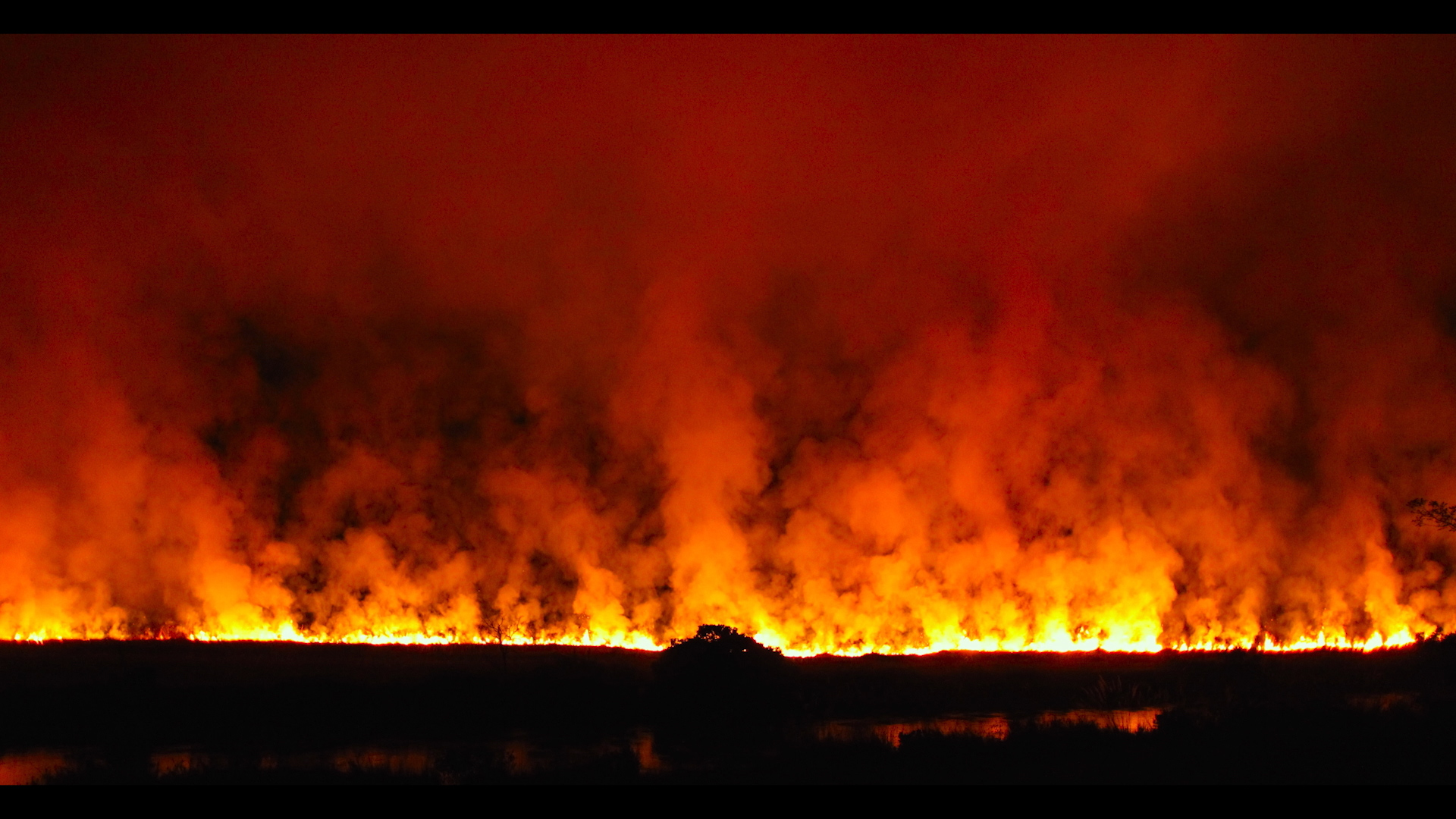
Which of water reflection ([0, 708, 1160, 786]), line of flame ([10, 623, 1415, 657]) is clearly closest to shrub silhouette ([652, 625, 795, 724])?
water reflection ([0, 708, 1160, 786])

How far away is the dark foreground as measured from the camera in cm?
1142

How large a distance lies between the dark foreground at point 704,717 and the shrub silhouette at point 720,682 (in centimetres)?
4

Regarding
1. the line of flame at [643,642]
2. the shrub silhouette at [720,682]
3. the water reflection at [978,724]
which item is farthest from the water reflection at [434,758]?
the line of flame at [643,642]

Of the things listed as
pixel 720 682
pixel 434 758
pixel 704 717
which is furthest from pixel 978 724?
pixel 434 758

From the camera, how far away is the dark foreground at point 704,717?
37.5 ft

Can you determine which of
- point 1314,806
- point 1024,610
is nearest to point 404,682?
point 1024,610

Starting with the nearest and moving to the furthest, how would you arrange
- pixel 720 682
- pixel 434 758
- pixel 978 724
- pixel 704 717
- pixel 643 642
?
1. pixel 434 758
2. pixel 704 717
3. pixel 720 682
4. pixel 978 724
5. pixel 643 642

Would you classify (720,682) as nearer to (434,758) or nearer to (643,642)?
(434,758)

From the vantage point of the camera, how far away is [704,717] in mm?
14047

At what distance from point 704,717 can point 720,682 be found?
58cm

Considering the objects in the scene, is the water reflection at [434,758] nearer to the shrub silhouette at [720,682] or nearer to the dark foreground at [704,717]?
the dark foreground at [704,717]

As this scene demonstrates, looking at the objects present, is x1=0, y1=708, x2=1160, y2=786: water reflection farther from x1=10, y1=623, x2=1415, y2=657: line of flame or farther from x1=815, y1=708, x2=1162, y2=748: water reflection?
x1=10, y1=623, x2=1415, y2=657: line of flame

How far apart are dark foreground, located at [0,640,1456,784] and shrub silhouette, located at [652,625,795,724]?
39mm

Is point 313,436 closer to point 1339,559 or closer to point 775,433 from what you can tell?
point 775,433
